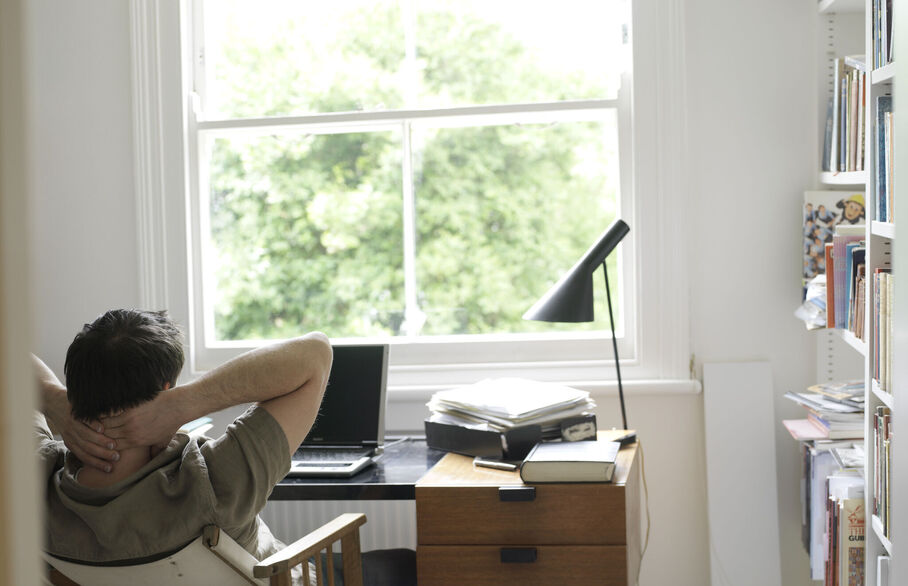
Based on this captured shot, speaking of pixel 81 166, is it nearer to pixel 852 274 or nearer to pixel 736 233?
pixel 736 233

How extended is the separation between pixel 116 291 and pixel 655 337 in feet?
5.39

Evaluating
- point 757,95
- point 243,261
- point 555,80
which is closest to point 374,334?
point 243,261

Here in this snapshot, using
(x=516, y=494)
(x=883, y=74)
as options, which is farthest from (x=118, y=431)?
(x=883, y=74)

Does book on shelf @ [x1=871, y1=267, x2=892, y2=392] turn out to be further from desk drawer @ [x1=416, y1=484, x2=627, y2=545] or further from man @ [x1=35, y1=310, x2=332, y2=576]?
man @ [x1=35, y1=310, x2=332, y2=576]

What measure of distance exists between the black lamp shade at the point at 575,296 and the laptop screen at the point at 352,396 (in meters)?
0.41

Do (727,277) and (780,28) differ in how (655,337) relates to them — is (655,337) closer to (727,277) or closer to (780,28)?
(727,277)

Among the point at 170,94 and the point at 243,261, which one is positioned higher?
the point at 170,94

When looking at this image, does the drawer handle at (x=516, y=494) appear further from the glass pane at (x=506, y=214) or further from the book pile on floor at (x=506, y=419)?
the glass pane at (x=506, y=214)

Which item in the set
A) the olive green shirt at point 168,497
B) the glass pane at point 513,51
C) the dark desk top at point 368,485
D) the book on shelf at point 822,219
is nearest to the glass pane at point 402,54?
the glass pane at point 513,51

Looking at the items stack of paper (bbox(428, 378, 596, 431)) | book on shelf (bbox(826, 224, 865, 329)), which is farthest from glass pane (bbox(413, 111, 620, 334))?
book on shelf (bbox(826, 224, 865, 329))

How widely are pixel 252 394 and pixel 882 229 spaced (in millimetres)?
1255

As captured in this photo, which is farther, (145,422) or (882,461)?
(882,461)

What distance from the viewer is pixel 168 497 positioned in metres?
1.43

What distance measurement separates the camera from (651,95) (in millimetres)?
2508
